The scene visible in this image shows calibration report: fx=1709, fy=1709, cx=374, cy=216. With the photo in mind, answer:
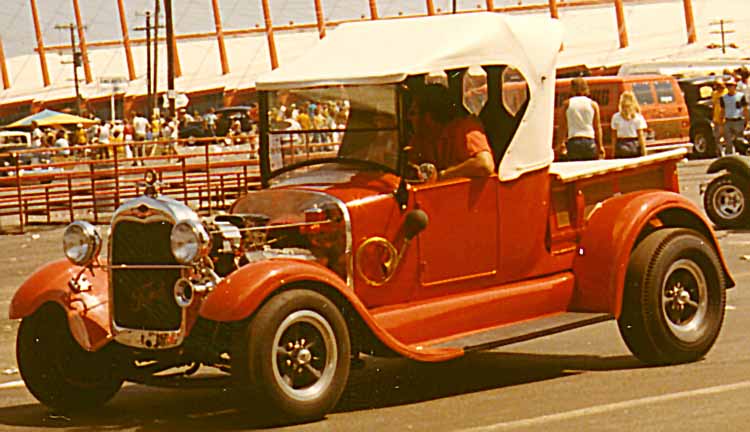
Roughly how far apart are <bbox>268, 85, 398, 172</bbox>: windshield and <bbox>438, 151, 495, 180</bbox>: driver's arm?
0.32 meters

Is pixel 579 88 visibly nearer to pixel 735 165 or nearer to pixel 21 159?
pixel 735 165

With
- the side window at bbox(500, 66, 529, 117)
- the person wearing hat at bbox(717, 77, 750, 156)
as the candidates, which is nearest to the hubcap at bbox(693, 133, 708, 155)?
the person wearing hat at bbox(717, 77, 750, 156)

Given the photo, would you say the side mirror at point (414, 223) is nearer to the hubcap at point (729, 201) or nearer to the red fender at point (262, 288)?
the red fender at point (262, 288)

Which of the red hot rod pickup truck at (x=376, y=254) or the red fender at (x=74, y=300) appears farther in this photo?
the red fender at (x=74, y=300)

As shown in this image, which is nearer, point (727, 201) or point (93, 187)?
point (727, 201)

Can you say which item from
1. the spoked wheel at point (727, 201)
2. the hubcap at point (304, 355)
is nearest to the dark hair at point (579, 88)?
the spoked wheel at point (727, 201)

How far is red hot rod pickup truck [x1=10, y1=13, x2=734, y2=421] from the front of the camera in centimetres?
816

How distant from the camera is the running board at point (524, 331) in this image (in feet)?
28.8

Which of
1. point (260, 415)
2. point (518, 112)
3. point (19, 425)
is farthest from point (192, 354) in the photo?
point (518, 112)

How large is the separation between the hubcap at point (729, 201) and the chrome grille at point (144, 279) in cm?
1191

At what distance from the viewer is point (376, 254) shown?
8.71 metres

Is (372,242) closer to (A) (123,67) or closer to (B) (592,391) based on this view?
(B) (592,391)

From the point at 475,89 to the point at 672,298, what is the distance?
1.67m

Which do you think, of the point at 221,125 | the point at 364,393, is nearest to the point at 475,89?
the point at 364,393
